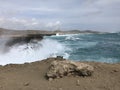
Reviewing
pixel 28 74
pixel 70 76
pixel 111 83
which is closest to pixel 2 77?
pixel 28 74

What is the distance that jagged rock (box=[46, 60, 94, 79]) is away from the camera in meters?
8.80

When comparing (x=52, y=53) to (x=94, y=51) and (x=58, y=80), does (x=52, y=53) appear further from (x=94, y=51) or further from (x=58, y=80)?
(x=58, y=80)

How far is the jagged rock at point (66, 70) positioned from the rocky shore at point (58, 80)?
0.38 ft

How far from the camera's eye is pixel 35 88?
8.31 metres

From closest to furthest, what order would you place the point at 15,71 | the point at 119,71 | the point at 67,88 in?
the point at 67,88 → the point at 119,71 → the point at 15,71

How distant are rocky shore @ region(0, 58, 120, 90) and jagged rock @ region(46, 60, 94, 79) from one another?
0.12m

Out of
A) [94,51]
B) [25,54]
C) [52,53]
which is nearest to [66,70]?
[25,54]

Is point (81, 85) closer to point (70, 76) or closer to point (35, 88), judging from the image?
point (70, 76)

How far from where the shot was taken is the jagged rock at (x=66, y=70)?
8.80 m

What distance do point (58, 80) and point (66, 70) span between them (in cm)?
39

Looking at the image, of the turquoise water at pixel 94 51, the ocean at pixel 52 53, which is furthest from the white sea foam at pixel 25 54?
the turquoise water at pixel 94 51

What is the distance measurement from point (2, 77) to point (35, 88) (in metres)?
1.50

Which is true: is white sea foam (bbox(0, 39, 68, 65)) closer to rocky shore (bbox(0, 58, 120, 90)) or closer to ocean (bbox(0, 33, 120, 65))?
ocean (bbox(0, 33, 120, 65))

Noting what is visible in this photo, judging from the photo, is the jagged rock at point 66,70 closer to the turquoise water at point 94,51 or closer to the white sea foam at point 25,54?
the white sea foam at point 25,54
